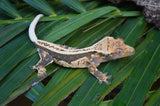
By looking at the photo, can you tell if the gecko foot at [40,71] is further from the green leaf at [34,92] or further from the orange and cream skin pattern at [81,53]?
the green leaf at [34,92]

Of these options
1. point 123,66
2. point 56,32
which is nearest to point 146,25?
point 123,66

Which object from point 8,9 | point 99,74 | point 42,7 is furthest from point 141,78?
point 8,9

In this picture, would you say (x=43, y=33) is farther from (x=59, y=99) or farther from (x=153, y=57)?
(x=153, y=57)

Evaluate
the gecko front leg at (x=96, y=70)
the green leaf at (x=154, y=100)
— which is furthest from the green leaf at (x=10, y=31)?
the green leaf at (x=154, y=100)

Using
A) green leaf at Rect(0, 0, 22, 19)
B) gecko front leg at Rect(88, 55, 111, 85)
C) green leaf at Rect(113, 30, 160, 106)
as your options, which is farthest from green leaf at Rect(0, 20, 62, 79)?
green leaf at Rect(113, 30, 160, 106)

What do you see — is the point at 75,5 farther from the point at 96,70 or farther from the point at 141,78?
the point at 141,78

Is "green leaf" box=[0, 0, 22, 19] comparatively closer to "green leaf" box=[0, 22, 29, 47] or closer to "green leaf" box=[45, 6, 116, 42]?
"green leaf" box=[0, 22, 29, 47]

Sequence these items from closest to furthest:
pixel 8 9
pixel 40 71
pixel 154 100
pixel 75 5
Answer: pixel 154 100 → pixel 40 71 → pixel 8 9 → pixel 75 5
